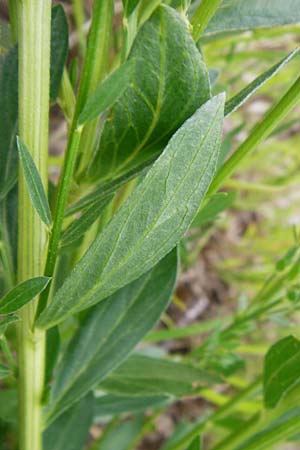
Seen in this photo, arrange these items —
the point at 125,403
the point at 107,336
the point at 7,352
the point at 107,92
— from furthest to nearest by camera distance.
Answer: the point at 125,403 < the point at 107,336 < the point at 7,352 < the point at 107,92

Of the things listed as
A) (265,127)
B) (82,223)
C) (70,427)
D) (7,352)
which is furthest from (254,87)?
(70,427)

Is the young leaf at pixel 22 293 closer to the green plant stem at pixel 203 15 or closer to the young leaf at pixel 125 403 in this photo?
the green plant stem at pixel 203 15

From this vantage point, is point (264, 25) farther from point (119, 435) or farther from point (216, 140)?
point (119, 435)

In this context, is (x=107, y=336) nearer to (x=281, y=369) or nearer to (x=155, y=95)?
(x=281, y=369)

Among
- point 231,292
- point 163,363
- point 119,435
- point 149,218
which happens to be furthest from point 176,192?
point 231,292

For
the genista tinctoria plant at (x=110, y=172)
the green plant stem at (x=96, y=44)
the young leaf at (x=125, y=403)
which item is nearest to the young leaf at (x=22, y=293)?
the genista tinctoria plant at (x=110, y=172)
